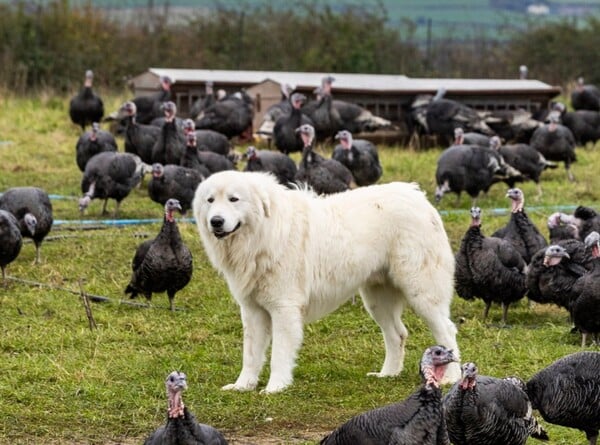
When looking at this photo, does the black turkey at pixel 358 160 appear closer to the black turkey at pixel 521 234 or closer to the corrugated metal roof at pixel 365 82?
the black turkey at pixel 521 234

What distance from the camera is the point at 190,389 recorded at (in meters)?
7.67

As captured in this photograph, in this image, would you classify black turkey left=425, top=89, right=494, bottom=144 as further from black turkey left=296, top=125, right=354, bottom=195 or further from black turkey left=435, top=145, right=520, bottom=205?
black turkey left=296, top=125, right=354, bottom=195

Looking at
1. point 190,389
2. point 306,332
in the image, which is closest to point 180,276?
point 306,332

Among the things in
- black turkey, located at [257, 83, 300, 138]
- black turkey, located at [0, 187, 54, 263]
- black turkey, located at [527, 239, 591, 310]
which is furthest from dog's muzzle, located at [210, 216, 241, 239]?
black turkey, located at [257, 83, 300, 138]

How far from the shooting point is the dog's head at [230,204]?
7.56 meters

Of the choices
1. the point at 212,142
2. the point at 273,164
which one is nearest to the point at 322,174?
the point at 273,164

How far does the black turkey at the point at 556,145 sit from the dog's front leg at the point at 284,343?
381 inches

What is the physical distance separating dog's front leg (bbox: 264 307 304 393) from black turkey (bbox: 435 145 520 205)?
22.6 ft

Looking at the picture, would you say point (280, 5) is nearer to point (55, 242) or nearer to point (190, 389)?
point (55, 242)

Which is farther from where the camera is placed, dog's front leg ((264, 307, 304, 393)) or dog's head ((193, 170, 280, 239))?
dog's front leg ((264, 307, 304, 393))

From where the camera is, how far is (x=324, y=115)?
1822 centimetres

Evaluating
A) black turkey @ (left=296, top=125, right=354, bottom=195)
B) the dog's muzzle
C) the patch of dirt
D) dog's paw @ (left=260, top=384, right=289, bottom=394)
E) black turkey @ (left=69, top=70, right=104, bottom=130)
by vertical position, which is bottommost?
black turkey @ (left=69, top=70, right=104, bottom=130)

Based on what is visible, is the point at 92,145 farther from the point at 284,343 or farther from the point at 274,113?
the point at 284,343

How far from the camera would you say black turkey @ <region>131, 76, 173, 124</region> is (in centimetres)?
1928
